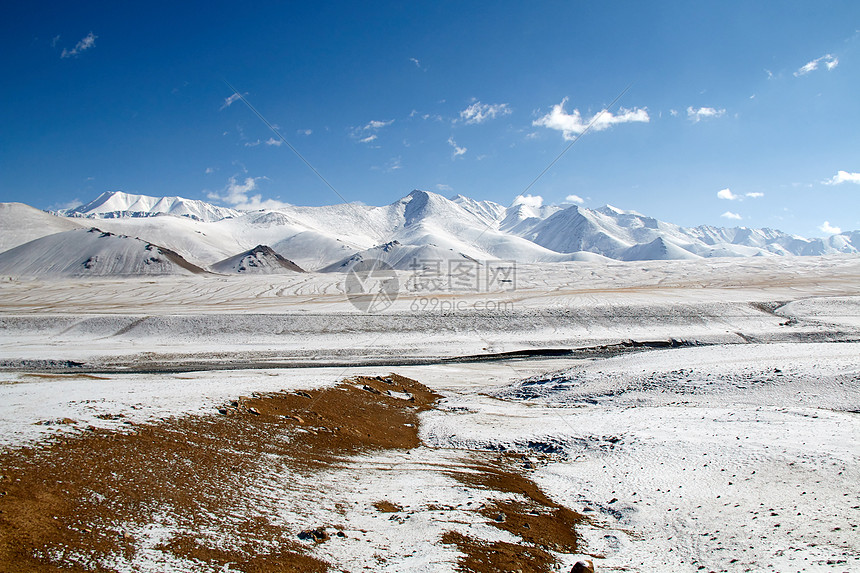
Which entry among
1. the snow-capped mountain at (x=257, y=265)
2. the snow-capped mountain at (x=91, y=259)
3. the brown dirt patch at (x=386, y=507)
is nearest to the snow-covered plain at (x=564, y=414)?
the brown dirt patch at (x=386, y=507)

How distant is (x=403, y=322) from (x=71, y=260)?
435ft

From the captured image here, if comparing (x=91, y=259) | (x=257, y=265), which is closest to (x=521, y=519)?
(x=91, y=259)

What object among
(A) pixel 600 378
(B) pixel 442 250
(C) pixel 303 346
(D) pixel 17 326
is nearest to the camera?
(A) pixel 600 378

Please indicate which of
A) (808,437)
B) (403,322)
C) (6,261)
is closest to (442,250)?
(6,261)

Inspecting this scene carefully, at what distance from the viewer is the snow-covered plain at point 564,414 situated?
768 centimetres

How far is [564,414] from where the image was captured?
52.8 ft

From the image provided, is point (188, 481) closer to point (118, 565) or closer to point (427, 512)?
point (118, 565)

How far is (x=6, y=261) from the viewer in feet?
427

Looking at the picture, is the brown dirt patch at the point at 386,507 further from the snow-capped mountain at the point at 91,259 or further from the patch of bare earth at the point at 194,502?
the snow-capped mountain at the point at 91,259

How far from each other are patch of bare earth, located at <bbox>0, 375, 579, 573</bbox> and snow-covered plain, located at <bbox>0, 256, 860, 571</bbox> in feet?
1.13

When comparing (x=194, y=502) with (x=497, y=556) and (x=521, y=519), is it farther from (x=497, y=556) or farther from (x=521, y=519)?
(x=521, y=519)

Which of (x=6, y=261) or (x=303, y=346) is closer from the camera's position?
(x=303, y=346)

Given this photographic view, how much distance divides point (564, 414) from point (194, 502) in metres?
12.4

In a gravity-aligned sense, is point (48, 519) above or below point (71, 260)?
below
